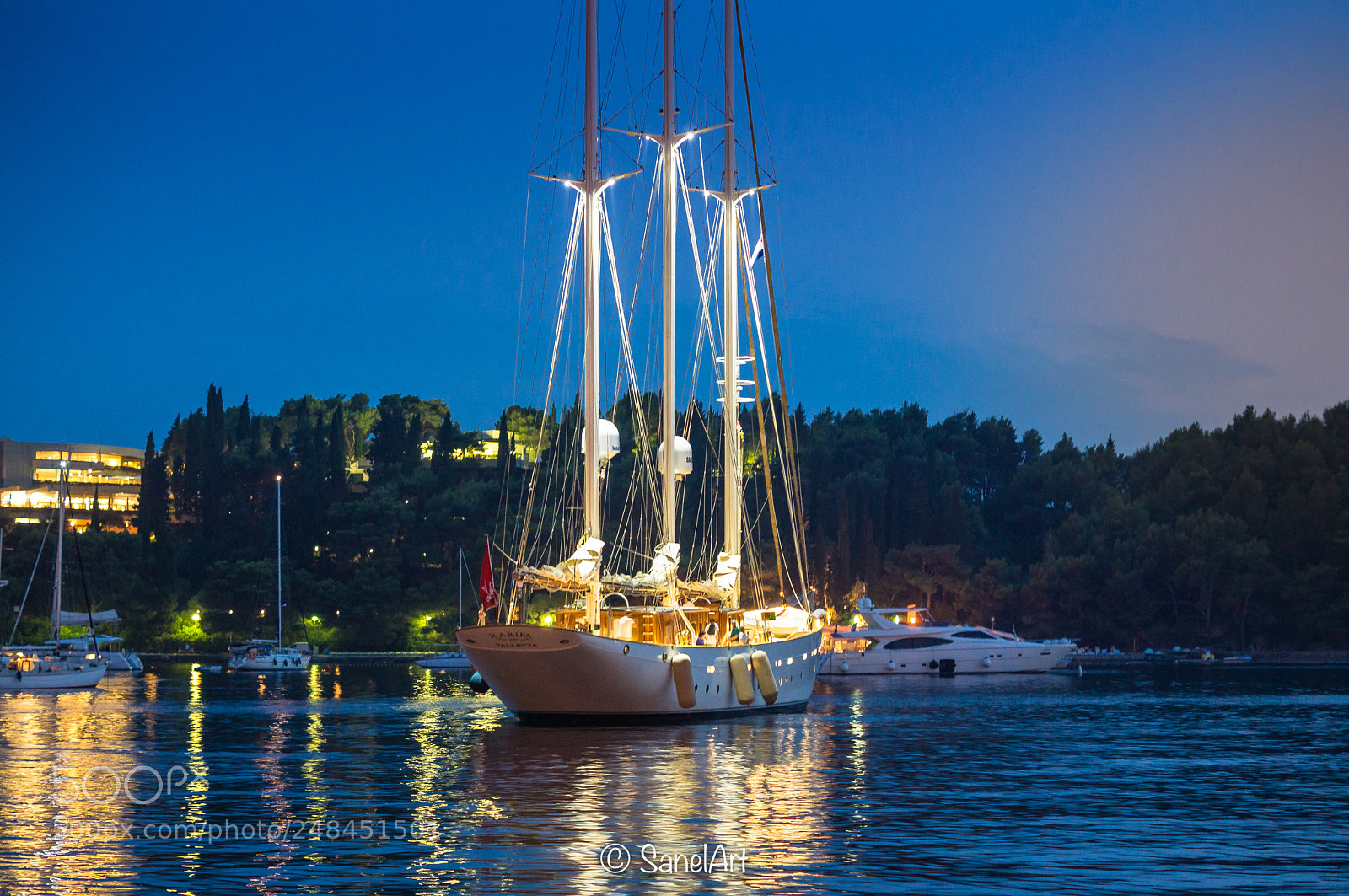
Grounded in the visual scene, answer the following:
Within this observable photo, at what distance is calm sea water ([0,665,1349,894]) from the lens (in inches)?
822

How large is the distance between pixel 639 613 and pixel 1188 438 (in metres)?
119

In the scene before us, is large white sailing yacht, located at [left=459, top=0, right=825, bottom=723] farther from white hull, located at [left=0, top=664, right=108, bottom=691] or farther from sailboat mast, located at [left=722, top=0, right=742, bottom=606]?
white hull, located at [left=0, top=664, right=108, bottom=691]

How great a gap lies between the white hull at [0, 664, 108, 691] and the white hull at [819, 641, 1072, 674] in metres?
47.5

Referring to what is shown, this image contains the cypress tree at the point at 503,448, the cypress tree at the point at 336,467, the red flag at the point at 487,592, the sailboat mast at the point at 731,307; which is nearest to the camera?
the red flag at the point at 487,592

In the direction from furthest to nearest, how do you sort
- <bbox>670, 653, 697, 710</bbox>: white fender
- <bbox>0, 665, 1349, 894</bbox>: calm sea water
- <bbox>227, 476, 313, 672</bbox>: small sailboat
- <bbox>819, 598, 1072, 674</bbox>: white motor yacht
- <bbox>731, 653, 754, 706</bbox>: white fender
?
<bbox>227, 476, 313, 672</bbox>: small sailboat, <bbox>819, 598, 1072, 674</bbox>: white motor yacht, <bbox>731, 653, 754, 706</bbox>: white fender, <bbox>670, 653, 697, 710</bbox>: white fender, <bbox>0, 665, 1349, 894</bbox>: calm sea water

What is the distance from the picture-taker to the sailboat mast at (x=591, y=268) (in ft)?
153

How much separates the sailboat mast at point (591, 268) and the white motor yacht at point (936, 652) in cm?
5105

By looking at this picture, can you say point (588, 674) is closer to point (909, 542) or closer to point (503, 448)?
point (909, 542)

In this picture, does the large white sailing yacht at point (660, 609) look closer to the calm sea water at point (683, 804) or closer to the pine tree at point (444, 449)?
the calm sea water at point (683, 804)

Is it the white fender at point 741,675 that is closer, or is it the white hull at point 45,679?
the white fender at point 741,675

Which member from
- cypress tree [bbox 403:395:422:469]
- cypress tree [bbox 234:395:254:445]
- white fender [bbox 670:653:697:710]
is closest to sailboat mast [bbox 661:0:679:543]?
white fender [bbox 670:653:697:710]

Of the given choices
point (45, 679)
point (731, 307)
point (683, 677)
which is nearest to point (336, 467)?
point (45, 679)

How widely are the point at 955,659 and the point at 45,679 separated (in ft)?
189

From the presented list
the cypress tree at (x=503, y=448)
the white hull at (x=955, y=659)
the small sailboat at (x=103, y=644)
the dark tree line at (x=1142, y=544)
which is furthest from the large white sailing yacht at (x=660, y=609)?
the cypress tree at (x=503, y=448)
